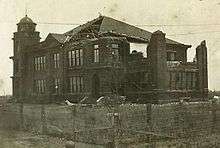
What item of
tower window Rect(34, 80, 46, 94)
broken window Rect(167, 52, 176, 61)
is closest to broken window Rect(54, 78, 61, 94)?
tower window Rect(34, 80, 46, 94)

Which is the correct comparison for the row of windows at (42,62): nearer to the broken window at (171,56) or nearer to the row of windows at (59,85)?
the row of windows at (59,85)

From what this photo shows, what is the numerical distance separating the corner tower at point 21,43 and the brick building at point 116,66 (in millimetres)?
3749

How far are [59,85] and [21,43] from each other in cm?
985

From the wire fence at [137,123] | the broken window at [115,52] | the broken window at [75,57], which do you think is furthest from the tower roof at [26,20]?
the wire fence at [137,123]

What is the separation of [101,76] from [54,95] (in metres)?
8.44

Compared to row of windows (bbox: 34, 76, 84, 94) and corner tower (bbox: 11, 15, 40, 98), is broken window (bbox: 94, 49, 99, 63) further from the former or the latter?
corner tower (bbox: 11, 15, 40, 98)

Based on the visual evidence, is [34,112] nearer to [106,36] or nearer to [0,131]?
[0,131]

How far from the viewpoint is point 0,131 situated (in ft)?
109

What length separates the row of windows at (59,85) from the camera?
38.9 meters

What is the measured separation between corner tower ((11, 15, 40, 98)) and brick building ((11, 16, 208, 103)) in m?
3.75

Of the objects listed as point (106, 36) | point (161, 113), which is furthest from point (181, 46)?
point (161, 113)

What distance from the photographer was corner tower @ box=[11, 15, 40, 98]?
47844 mm

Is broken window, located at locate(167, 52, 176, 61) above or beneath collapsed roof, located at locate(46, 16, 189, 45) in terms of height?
beneath

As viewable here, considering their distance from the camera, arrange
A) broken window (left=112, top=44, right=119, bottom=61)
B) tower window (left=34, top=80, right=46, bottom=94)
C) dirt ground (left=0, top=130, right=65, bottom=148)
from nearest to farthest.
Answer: dirt ground (left=0, top=130, right=65, bottom=148) < broken window (left=112, top=44, right=119, bottom=61) < tower window (left=34, top=80, right=46, bottom=94)
